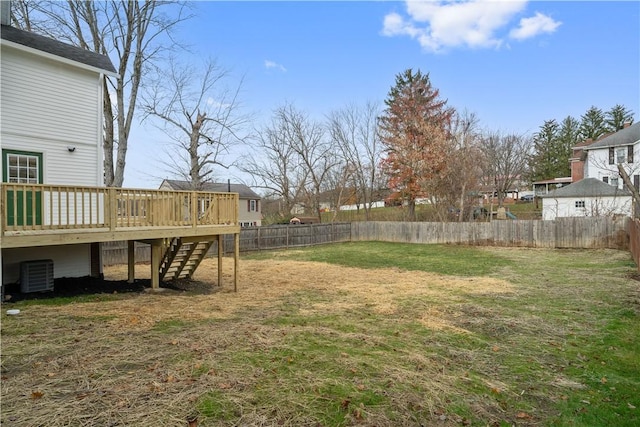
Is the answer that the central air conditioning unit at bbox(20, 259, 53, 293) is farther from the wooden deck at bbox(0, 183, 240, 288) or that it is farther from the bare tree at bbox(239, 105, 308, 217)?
the bare tree at bbox(239, 105, 308, 217)

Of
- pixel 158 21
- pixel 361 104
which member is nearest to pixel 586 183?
pixel 361 104

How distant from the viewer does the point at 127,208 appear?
289 inches

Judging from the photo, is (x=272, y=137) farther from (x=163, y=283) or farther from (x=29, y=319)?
(x=29, y=319)

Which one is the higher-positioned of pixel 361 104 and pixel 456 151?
pixel 361 104

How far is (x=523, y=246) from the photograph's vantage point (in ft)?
61.4

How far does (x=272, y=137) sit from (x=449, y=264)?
1943 centimetres

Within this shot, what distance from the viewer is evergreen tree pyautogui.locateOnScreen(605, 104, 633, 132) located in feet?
140

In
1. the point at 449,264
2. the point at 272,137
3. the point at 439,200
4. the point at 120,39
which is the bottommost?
the point at 449,264

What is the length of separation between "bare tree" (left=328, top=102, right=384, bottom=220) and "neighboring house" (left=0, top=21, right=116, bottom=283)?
2219 centimetres

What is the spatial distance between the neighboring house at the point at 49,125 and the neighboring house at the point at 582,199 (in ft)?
89.4

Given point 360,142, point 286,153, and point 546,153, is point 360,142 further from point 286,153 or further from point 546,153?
point 546,153

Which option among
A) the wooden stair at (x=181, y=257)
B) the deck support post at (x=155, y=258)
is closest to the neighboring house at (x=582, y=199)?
the wooden stair at (x=181, y=257)

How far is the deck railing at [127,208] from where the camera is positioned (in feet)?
21.6

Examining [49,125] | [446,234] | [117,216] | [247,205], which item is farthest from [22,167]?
[247,205]
